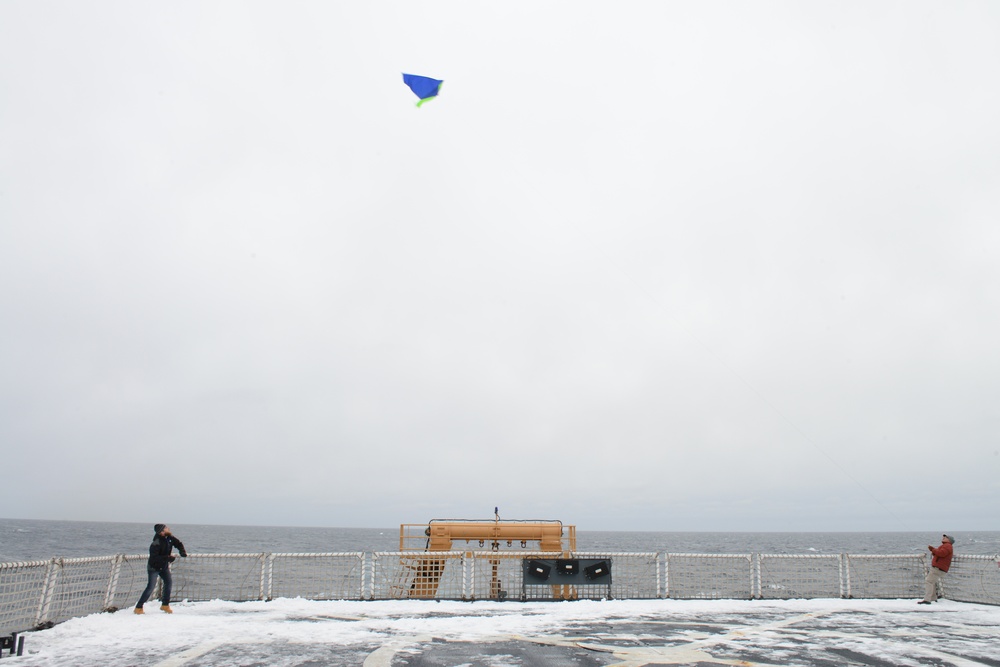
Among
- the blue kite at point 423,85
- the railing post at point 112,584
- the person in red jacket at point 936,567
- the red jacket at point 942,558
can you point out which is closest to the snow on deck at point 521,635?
the railing post at point 112,584

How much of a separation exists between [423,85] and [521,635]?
→ 1256cm

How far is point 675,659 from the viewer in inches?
442

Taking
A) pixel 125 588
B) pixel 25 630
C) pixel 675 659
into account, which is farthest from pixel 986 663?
pixel 125 588

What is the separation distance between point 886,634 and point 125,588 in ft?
52.6

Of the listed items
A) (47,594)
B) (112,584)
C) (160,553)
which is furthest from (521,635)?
(112,584)

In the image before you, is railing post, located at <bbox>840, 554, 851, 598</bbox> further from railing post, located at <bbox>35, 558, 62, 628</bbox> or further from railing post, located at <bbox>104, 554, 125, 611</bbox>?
railing post, located at <bbox>35, 558, 62, 628</bbox>

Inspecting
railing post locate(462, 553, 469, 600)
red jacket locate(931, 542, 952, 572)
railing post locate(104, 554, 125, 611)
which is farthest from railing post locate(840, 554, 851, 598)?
railing post locate(104, 554, 125, 611)

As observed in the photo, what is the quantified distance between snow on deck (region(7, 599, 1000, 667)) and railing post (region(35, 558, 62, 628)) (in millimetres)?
380

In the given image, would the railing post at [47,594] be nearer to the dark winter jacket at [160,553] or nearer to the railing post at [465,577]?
the dark winter jacket at [160,553]

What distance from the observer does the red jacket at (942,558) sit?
723 inches

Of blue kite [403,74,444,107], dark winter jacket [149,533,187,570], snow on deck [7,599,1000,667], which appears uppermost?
blue kite [403,74,444,107]

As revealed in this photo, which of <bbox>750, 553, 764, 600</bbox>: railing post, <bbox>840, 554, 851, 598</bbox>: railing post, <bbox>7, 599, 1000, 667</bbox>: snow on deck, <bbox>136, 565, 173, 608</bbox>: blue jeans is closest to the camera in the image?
<bbox>7, 599, 1000, 667</bbox>: snow on deck

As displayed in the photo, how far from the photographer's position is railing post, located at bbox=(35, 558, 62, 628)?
43.0ft

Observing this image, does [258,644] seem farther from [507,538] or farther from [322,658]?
[507,538]
